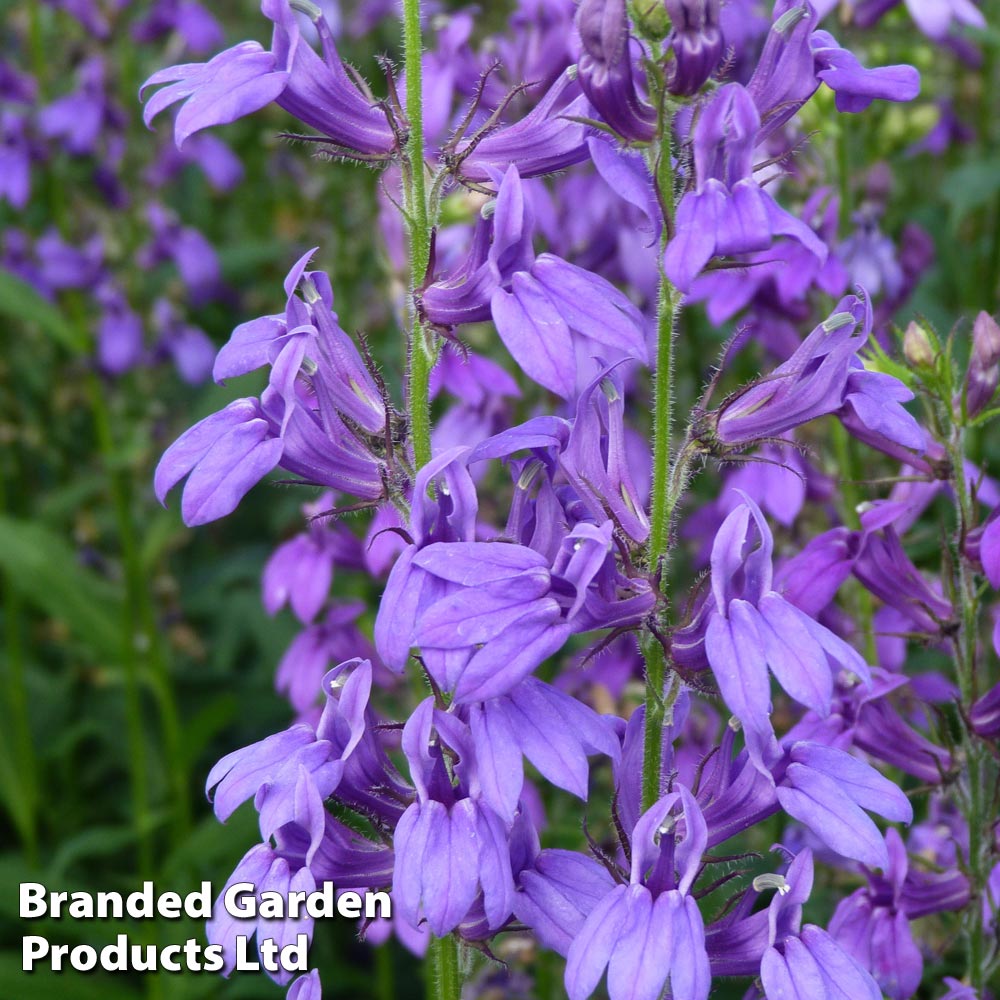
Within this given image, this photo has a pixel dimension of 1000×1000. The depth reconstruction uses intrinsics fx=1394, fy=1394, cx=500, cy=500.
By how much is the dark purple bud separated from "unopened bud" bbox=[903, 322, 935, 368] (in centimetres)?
72

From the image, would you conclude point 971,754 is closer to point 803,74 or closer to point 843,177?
point 803,74

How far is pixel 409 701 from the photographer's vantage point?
295 centimetres

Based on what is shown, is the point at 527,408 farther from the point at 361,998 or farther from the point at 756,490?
the point at 361,998

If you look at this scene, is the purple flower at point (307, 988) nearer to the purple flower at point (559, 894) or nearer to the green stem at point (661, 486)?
the purple flower at point (559, 894)

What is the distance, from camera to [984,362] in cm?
205

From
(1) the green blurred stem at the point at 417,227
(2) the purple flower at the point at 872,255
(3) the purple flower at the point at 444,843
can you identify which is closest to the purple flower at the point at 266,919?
(3) the purple flower at the point at 444,843

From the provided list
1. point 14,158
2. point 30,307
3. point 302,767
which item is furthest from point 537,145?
point 14,158

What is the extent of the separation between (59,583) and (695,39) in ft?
8.48

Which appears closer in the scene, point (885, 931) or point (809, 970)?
point (809, 970)

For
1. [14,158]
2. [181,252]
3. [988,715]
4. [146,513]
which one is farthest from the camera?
[146,513]

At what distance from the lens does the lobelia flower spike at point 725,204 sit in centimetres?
143

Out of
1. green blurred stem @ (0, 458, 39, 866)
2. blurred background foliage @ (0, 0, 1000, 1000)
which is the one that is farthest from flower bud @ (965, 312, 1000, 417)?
green blurred stem @ (0, 458, 39, 866)

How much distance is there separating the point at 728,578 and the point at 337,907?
0.66 metres

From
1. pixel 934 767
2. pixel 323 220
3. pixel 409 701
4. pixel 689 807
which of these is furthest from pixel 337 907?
pixel 323 220
